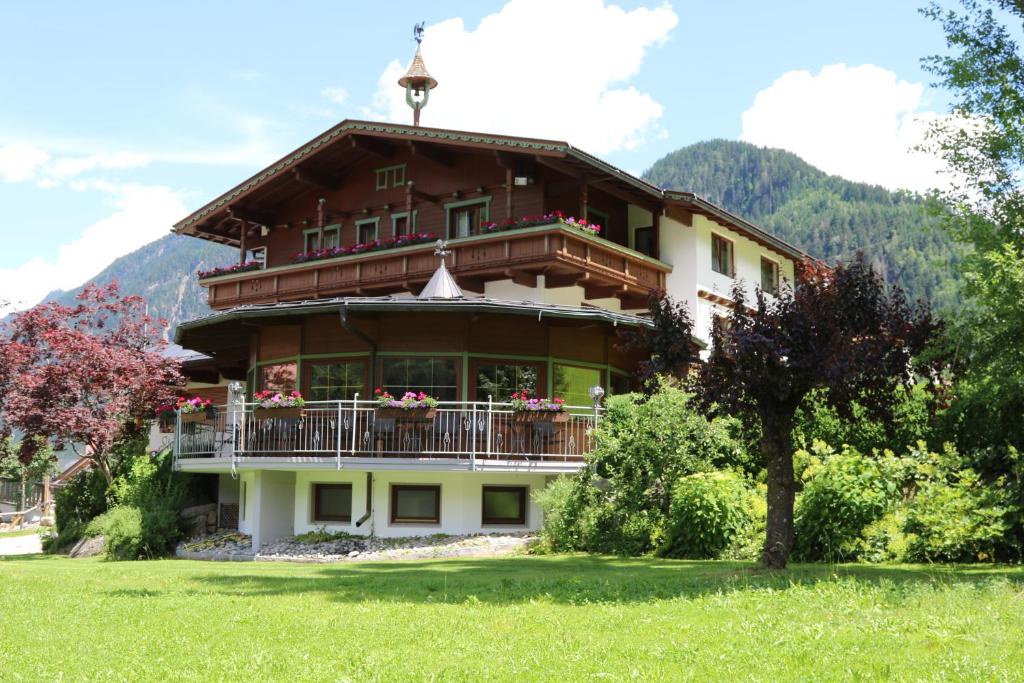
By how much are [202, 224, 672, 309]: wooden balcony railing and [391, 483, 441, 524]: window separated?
6007 millimetres

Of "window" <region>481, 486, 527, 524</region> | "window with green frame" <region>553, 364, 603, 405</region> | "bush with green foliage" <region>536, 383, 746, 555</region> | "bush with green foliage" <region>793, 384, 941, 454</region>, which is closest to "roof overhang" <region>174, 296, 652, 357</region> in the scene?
"window with green frame" <region>553, 364, 603, 405</region>

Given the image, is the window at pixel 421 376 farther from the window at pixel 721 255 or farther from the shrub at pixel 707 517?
the window at pixel 721 255

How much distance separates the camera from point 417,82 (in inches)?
1261

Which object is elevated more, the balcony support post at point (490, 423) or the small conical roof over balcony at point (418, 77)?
the small conical roof over balcony at point (418, 77)

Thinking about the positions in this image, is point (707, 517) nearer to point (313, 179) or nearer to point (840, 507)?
point (840, 507)

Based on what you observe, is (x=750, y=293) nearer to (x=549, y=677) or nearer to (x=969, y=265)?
(x=969, y=265)

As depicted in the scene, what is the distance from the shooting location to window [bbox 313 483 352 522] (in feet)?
69.9

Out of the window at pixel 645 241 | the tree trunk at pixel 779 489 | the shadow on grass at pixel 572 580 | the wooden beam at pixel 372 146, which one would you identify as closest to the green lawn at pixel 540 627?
the shadow on grass at pixel 572 580

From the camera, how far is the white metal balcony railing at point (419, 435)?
19.6 m

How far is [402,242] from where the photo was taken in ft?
84.5

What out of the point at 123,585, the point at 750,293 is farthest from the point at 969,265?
the point at 750,293

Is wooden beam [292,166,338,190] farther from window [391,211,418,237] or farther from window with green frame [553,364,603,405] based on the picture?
window with green frame [553,364,603,405]

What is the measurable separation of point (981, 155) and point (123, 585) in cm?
1434

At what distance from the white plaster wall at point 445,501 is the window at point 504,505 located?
150 millimetres
